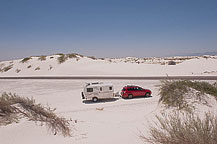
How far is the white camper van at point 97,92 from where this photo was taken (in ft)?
43.1

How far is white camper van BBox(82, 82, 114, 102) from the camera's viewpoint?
43.1 ft

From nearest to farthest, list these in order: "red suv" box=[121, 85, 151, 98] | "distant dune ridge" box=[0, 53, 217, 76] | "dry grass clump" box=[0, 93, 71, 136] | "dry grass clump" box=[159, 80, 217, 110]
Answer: "dry grass clump" box=[0, 93, 71, 136] < "dry grass clump" box=[159, 80, 217, 110] < "red suv" box=[121, 85, 151, 98] < "distant dune ridge" box=[0, 53, 217, 76]

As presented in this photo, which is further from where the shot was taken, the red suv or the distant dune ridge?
the distant dune ridge

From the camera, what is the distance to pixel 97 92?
13297 mm

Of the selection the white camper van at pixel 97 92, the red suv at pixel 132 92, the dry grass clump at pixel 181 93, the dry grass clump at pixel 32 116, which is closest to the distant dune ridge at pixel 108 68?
the red suv at pixel 132 92

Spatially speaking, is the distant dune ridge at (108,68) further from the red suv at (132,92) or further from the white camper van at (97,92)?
A: the white camper van at (97,92)

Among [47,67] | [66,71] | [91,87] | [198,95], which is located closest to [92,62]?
[66,71]

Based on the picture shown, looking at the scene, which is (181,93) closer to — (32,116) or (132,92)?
(132,92)

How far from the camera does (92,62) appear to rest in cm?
4794

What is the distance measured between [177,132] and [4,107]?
8752mm

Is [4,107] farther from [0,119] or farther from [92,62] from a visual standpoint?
[92,62]

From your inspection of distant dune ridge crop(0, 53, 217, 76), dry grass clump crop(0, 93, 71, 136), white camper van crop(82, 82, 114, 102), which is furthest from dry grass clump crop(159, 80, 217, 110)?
distant dune ridge crop(0, 53, 217, 76)

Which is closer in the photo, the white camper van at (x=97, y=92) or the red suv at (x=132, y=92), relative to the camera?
the white camper van at (x=97, y=92)

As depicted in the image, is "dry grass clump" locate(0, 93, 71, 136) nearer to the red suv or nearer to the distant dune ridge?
the red suv
